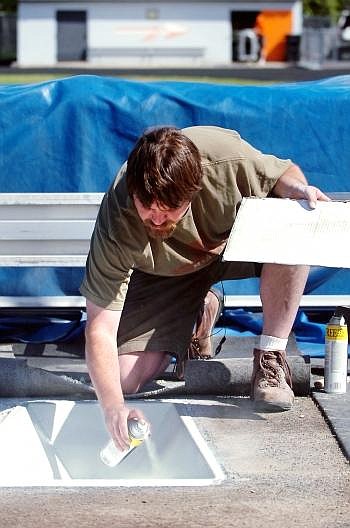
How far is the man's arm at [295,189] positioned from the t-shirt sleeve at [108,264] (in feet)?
2.42

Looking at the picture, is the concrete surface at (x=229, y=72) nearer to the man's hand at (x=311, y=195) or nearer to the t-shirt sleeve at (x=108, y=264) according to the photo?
the man's hand at (x=311, y=195)

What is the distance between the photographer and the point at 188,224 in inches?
173

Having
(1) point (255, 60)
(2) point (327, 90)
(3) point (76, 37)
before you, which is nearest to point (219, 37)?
(1) point (255, 60)

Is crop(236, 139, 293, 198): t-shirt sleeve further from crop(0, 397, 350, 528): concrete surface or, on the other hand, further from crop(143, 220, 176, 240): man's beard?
crop(0, 397, 350, 528): concrete surface

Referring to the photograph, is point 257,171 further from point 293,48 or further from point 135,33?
point 135,33

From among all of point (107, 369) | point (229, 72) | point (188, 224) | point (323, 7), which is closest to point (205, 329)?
point (188, 224)

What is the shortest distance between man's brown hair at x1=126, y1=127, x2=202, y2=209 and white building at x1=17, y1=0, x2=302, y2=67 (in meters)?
49.0

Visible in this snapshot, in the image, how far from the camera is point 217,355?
5316 millimetres

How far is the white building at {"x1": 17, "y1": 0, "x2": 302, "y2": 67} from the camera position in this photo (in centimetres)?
5353

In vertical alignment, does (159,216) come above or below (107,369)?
above

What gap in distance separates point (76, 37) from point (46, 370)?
171 ft

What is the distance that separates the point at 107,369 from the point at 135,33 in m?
51.3

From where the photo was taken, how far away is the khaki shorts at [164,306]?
4840 millimetres

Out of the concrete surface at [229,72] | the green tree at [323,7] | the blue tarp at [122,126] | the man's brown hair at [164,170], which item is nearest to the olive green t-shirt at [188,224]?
the man's brown hair at [164,170]
